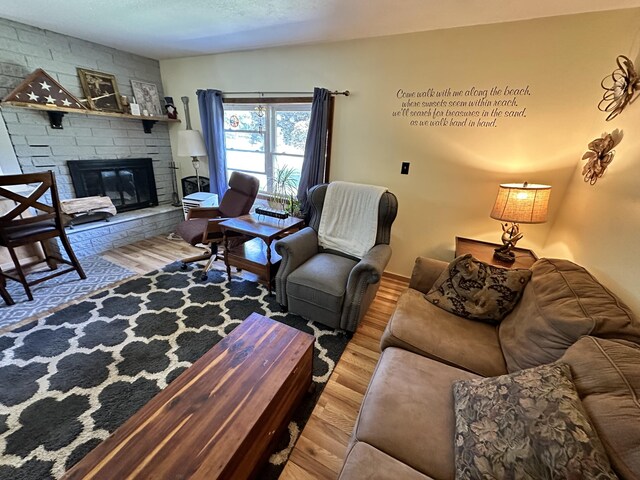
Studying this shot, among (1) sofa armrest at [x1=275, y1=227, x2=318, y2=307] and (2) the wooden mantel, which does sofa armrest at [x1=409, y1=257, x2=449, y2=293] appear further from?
(2) the wooden mantel

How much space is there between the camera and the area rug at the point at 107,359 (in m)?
1.21

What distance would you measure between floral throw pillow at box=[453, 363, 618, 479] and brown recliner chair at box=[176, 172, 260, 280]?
7.85ft

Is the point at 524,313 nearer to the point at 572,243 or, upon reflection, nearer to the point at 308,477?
the point at 572,243

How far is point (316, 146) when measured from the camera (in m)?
2.73

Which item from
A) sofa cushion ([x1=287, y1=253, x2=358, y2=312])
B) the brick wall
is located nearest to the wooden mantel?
the brick wall

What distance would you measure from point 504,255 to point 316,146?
1985mm

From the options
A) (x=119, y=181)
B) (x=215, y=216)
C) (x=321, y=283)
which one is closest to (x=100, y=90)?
(x=119, y=181)

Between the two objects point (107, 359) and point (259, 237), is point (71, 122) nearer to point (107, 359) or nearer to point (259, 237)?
point (259, 237)

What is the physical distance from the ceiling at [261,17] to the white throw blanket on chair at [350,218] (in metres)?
1.26

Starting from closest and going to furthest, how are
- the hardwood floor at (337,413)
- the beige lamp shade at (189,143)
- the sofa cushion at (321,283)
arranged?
the hardwood floor at (337,413) → the sofa cushion at (321,283) → the beige lamp shade at (189,143)

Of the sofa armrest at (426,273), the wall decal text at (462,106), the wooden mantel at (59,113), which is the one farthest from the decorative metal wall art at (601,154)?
the wooden mantel at (59,113)

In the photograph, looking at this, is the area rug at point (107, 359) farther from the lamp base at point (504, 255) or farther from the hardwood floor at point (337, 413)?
the lamp base at point (504, 255)

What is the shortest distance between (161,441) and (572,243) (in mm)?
2538

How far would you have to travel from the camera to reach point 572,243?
1.76 metres
